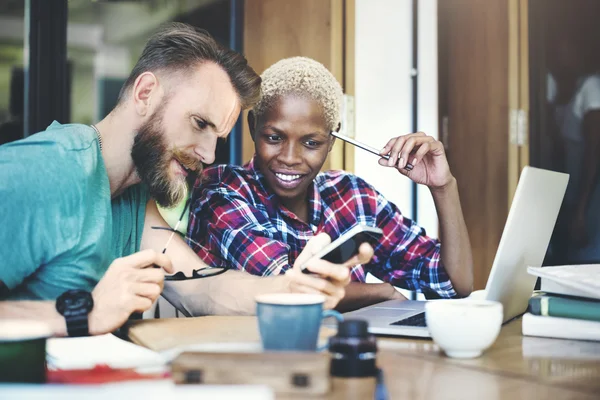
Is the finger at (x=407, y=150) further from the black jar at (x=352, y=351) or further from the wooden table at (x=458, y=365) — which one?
the black jar at (x=352, y=351)

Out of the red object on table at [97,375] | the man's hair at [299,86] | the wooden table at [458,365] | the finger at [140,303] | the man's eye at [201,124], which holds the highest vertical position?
the man's hair at [299,86]

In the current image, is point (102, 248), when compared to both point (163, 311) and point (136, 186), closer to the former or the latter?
point (136, 186)

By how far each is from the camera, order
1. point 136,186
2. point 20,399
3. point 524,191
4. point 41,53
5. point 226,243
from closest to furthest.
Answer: point 20,399, point 524,191, point 136,186, point 226,243, point 41,53

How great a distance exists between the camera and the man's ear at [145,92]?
1605mm

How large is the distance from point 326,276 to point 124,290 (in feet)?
1.14

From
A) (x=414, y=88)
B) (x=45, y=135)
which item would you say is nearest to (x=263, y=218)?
(x=45, y=135)

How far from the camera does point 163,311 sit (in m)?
1.75

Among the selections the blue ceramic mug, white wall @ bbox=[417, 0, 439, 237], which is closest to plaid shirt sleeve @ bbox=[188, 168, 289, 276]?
the blue ceramic mug

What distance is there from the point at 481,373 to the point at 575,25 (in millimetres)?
2599

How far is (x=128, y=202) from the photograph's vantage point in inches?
63.3

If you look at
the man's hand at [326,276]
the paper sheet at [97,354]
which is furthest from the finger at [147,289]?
the man's hand at [326,276]

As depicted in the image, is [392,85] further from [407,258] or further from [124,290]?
[124,290]

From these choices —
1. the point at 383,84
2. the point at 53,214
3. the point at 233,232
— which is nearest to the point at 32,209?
the point at 53,214

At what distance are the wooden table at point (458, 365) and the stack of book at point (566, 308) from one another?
26 mm
